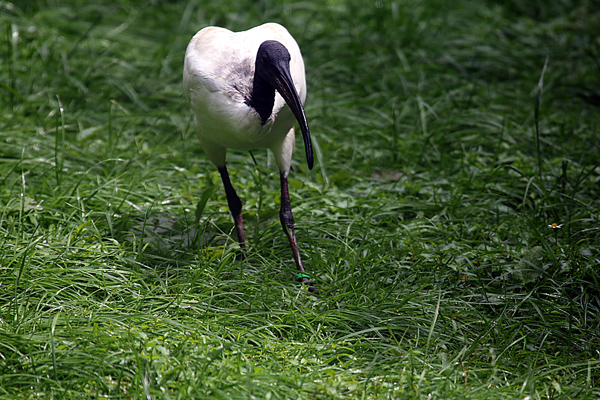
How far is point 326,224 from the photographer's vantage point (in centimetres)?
348

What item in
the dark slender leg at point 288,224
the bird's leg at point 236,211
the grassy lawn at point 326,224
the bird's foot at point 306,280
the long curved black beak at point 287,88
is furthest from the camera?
the bird's leg at point 236,211

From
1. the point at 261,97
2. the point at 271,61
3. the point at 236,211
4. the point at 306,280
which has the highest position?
Result: the point at 271,61

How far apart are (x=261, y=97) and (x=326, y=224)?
3.12 ft

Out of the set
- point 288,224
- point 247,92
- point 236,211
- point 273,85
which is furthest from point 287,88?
point 236,211

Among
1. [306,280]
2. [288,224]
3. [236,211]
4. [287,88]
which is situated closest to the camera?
[287,88]

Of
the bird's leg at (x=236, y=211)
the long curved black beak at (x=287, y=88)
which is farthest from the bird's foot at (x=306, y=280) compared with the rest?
the long curved black beak at (x=287, y=88)

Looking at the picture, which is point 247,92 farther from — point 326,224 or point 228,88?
point 326,224

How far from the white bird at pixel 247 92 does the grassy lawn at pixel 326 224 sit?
16.5 inches

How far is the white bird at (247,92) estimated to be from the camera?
2.86 meters

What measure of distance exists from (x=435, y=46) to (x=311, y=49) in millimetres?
1280

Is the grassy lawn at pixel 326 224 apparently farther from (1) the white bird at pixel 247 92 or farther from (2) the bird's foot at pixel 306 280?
(1) the white bird at pixel 247 92

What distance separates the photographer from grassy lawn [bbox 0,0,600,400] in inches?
88.8

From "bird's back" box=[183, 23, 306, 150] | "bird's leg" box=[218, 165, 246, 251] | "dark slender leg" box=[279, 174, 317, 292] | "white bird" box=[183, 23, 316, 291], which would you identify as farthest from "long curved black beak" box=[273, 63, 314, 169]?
"bird's leg" box=[218, 165, 246, 251]

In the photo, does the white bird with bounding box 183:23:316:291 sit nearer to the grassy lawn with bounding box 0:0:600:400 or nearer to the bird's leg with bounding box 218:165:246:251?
the bird's leg with bounding box 218:165:246:251
